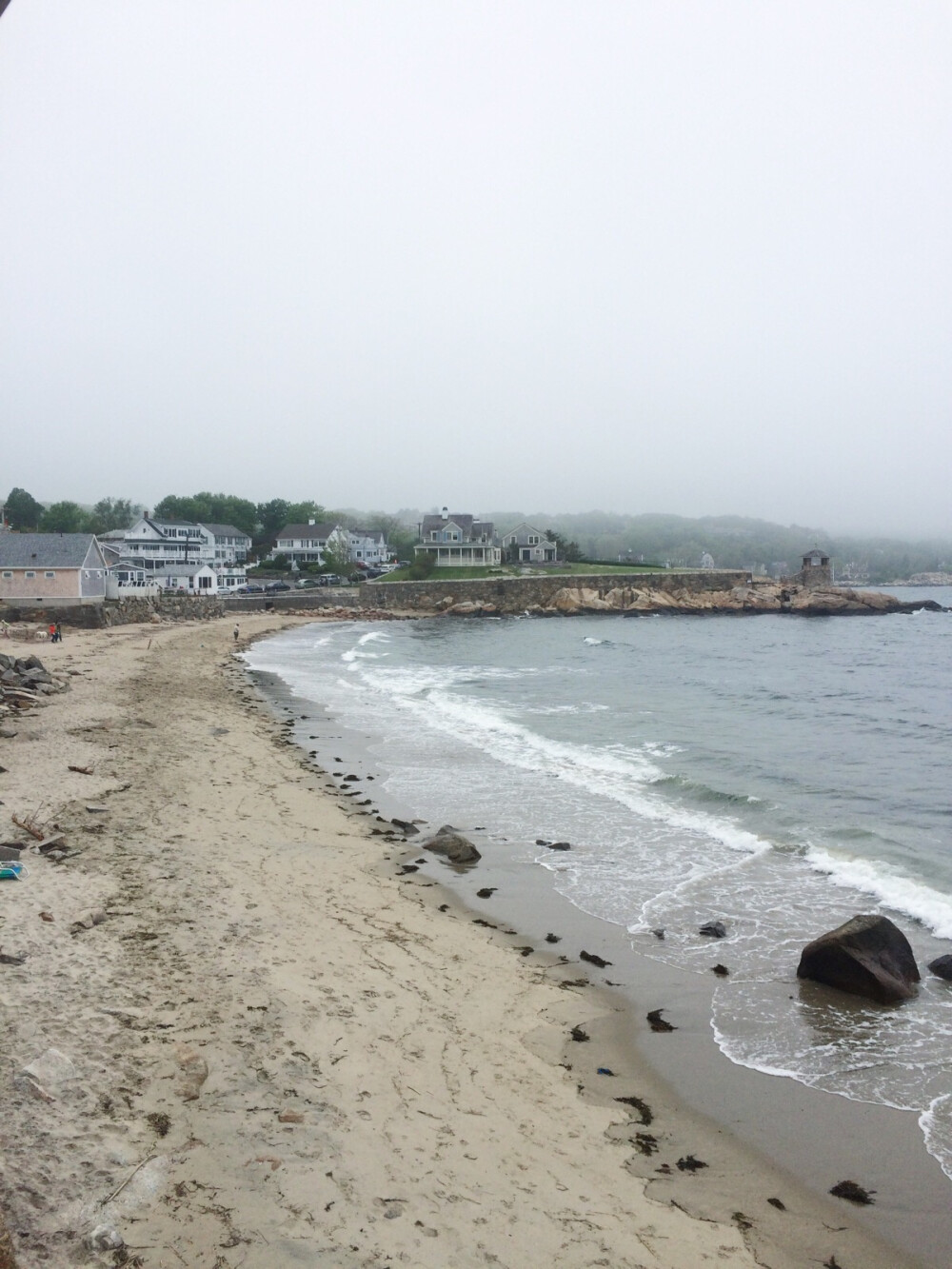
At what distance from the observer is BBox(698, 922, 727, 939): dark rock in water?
32.8 ft

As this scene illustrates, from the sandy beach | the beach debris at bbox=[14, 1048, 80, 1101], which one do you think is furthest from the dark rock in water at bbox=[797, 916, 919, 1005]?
the beach debris at bbox=[14, 1048, 80, 1101]

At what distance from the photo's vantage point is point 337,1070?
6.39m

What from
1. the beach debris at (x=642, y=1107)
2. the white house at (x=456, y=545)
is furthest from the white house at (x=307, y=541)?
the beach debris at (x=642, y=1107)

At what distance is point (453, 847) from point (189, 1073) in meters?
7.10

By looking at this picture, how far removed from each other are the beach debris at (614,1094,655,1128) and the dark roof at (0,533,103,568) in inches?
2030

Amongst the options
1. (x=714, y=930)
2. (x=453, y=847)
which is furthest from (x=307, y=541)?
(x=714, y=930)

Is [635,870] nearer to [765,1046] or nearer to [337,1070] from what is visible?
[765,1046]

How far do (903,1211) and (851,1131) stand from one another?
880mm

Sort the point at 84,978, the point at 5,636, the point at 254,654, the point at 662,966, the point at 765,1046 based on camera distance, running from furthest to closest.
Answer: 1. the point at 254,654
2. the point at 5,636
3. the point at 662,966
4. the point at 765,1046
5. the point at 84,978

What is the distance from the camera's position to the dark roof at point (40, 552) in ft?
166

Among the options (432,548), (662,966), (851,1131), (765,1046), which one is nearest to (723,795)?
(662,966)

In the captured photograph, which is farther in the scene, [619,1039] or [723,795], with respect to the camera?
[723,795]

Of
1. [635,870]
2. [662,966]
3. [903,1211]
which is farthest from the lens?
[635,870]

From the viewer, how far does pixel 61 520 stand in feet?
372
